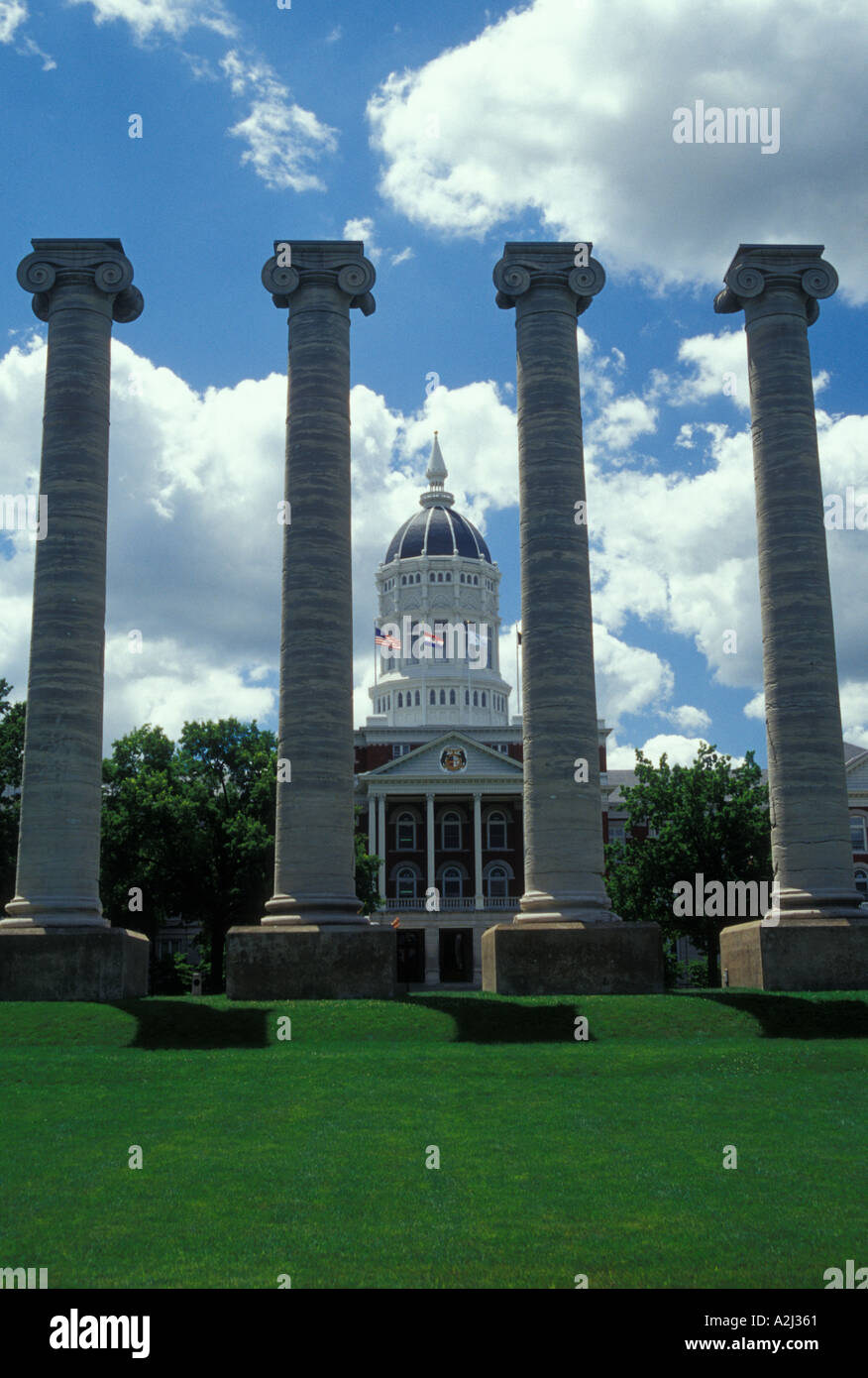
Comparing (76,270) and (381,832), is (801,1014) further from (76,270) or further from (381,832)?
(381,832)

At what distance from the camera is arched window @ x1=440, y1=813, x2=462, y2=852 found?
367 feet

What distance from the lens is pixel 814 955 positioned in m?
35.9

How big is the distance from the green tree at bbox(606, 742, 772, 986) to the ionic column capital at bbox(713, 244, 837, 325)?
34332 mm

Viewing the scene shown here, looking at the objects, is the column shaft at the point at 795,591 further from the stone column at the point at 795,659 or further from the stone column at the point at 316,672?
the stone column at the point at 316,672

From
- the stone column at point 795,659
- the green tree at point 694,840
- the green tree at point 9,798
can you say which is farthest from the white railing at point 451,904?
the stone column at point 795,659

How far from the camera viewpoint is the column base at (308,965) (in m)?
35.6

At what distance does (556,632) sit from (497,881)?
76074 mm

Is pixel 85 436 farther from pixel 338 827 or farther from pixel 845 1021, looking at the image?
pixel 845 1021

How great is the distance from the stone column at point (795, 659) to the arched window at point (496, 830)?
237 ft

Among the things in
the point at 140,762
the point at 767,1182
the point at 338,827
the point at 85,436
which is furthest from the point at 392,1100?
the point at 140,762

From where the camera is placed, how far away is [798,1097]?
2278cm

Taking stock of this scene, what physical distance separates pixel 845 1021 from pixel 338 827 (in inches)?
597

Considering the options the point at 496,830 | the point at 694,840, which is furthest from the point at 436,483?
the point at 694,840
